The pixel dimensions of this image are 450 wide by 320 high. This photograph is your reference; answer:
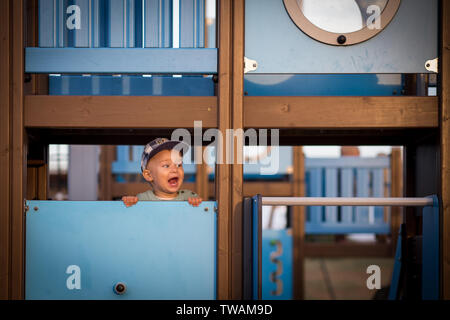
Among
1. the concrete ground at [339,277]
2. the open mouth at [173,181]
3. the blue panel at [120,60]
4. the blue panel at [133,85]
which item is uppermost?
the blue panel at [120,60]

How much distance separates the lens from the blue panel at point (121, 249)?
84.7 inches

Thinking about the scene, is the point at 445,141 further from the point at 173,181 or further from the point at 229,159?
the point at 173,181

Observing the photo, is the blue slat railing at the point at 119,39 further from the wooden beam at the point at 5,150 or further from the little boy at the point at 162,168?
the little boy at the point at 162,168

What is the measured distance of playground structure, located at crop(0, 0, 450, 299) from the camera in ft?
7.04

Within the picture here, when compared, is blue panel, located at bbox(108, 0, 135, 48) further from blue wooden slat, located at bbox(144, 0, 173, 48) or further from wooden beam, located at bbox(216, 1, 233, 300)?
wooden beam, located at bbox(216, 1, 233, 300)

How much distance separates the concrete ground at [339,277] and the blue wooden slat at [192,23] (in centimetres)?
371

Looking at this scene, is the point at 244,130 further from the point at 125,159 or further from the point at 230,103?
the point at 125,159

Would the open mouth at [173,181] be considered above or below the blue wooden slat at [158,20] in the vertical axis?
below

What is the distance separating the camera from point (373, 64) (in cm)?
222

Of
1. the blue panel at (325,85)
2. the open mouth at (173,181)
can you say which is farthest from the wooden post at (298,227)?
the open mouth at (173,181)

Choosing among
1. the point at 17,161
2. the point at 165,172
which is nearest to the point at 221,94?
the point at 165,172

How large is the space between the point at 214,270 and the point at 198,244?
0.56 feet

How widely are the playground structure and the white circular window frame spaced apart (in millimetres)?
28
